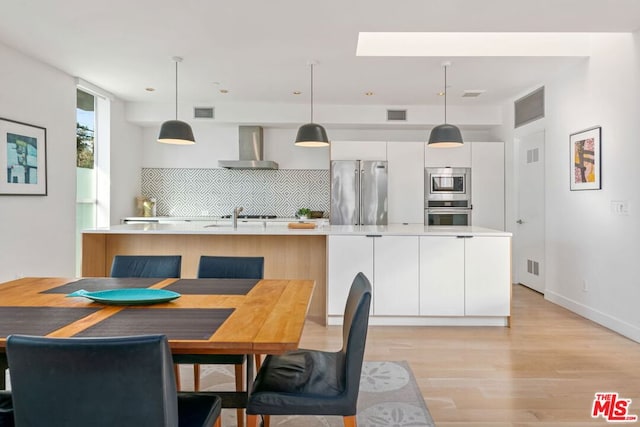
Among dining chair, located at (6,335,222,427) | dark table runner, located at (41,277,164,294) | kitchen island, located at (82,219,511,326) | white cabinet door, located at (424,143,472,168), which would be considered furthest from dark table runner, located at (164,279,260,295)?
white cabinet door, located at (424,143,472,168)

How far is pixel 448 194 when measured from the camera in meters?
6.28

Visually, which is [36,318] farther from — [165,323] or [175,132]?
[175,132]

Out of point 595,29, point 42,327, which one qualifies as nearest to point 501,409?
point 42,327

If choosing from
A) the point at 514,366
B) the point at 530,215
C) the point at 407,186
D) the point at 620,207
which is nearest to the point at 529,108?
the point at 530,215

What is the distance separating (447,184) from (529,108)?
1487 mm

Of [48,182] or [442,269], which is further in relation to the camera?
[48,182]

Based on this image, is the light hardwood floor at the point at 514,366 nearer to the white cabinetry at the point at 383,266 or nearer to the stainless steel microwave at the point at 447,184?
the white cabinetry at the point at 383,266

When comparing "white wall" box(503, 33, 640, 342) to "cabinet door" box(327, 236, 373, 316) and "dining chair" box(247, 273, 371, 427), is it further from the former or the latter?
"dining chair" box(247, 273, 371, 427)

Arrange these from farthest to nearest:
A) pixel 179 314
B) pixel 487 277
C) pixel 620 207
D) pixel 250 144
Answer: pixel 250 144 < pixel 487 277 < pixel 620 207 < pixel 179 314

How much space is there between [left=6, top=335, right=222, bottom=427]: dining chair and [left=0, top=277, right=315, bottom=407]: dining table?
0.22m

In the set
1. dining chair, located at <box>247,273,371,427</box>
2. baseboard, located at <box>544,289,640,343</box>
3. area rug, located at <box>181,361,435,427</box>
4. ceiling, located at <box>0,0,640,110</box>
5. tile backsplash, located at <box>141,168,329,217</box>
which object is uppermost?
ceiling, located at <box>0,0,640,110</box>

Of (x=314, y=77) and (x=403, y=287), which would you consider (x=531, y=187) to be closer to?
(x=403, y=287)

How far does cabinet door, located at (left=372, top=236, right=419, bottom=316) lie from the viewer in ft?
12.8

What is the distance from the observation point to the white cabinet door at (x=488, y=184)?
625cm
